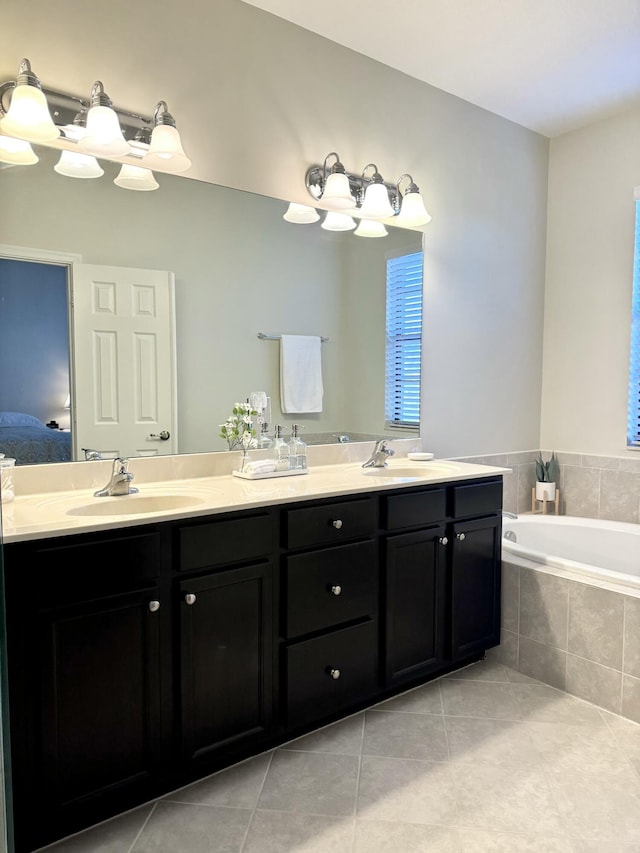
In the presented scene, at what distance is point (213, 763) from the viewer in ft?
5.94

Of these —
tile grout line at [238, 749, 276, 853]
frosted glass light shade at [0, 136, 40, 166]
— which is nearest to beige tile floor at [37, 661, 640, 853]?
tile grout line at [238, 749, 276, 853]

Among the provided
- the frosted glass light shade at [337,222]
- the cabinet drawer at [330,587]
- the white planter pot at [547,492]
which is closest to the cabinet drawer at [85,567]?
the cabinet drawer at [330,587]

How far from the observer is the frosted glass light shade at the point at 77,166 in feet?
6.36

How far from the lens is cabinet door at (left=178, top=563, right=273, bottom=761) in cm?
173

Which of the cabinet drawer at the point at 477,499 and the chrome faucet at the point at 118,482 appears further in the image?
the cabinet drawer at the point at 477,499

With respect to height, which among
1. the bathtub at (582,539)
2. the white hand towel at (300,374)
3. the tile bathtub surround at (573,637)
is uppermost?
the white hand towel at (300,374)

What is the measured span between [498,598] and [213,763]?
1.44 m

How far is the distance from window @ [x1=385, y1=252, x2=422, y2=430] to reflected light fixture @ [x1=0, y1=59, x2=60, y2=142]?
160 cm

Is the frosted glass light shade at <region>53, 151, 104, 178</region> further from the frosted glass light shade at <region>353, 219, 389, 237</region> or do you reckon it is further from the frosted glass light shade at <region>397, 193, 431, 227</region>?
the frosted glass light shade at <region>397, 193, 431, 227</region>

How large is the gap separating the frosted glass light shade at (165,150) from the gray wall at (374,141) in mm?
157

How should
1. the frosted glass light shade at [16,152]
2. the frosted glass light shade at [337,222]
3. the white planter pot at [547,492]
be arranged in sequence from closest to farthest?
the frosted glass light shade at [16,152] < the frosted glass light shade at [337,222] < the white planter pot at [547,492]

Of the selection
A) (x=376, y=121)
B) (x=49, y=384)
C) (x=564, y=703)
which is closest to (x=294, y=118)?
(x=376, y=121)

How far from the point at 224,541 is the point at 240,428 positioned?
2.29 ft

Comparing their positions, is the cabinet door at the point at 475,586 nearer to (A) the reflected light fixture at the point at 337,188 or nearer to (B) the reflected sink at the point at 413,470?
(B) the reflected sink at the point at 413,470
